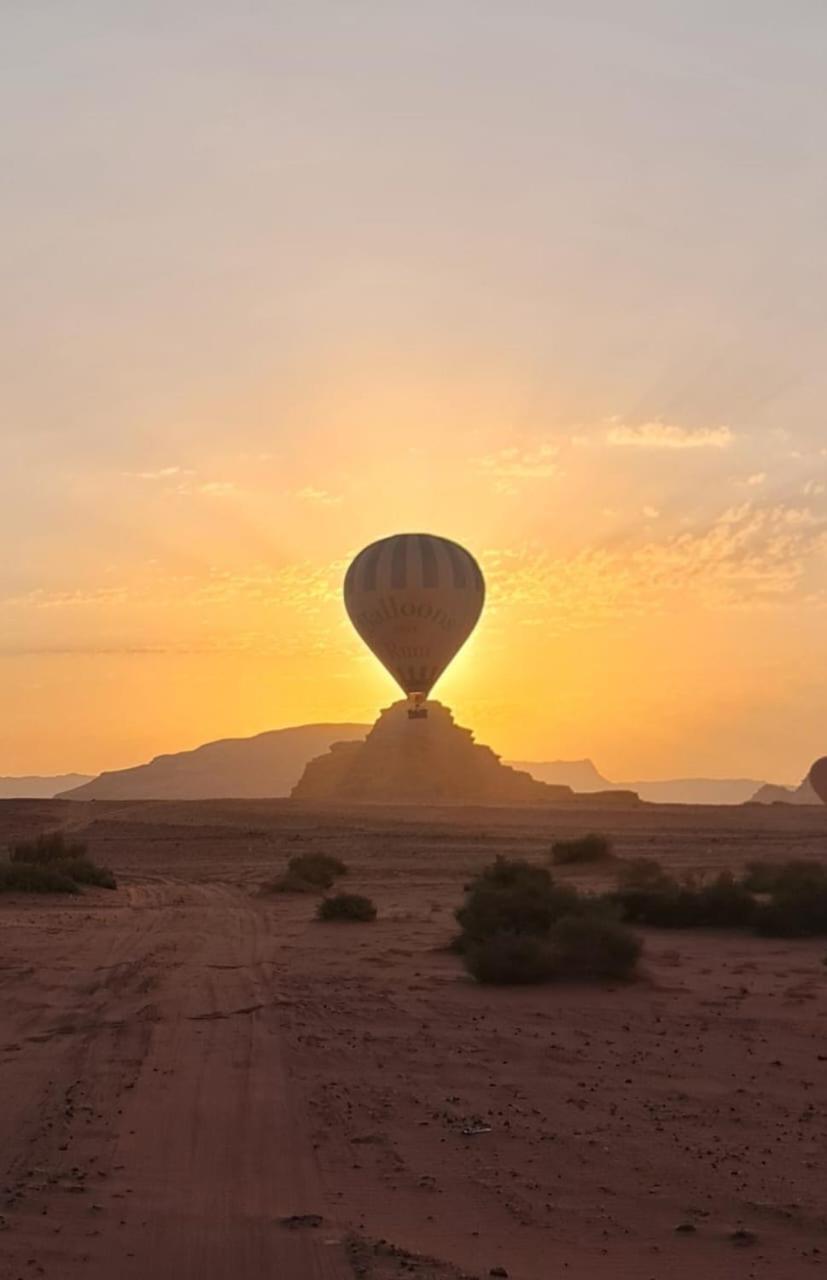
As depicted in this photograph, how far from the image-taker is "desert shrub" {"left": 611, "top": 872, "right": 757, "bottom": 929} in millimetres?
18109

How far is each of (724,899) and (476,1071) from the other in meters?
9.59

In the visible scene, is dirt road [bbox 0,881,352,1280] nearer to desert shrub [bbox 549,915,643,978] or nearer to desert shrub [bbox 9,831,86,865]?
desert shrub [bbox 549,915,643,978]

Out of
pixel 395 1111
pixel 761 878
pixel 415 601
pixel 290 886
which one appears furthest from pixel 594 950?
pixel 415 601

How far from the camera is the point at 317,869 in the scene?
26.2m

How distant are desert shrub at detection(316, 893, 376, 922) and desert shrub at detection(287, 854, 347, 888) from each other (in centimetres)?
622

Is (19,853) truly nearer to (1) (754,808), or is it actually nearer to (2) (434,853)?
(2) (434,853)

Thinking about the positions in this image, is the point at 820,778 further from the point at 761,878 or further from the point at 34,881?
the point at 34,881

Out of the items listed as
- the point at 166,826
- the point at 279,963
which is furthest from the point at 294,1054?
the point at 166,826

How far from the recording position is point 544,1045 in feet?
33.5

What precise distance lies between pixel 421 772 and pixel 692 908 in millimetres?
59167

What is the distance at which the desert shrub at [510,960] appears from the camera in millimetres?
12961

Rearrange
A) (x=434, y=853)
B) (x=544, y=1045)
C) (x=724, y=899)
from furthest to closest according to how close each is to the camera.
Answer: (x=434, y=853) → (x=724, y=899) → (x=544, y=1045)

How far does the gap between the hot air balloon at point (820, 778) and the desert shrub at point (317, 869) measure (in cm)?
4122

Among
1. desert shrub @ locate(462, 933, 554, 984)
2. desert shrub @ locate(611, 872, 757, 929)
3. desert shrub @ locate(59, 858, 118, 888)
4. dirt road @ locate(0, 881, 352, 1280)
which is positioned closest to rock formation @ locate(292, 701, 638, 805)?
desert shrub @ locate(59, 858, 118, 888)
